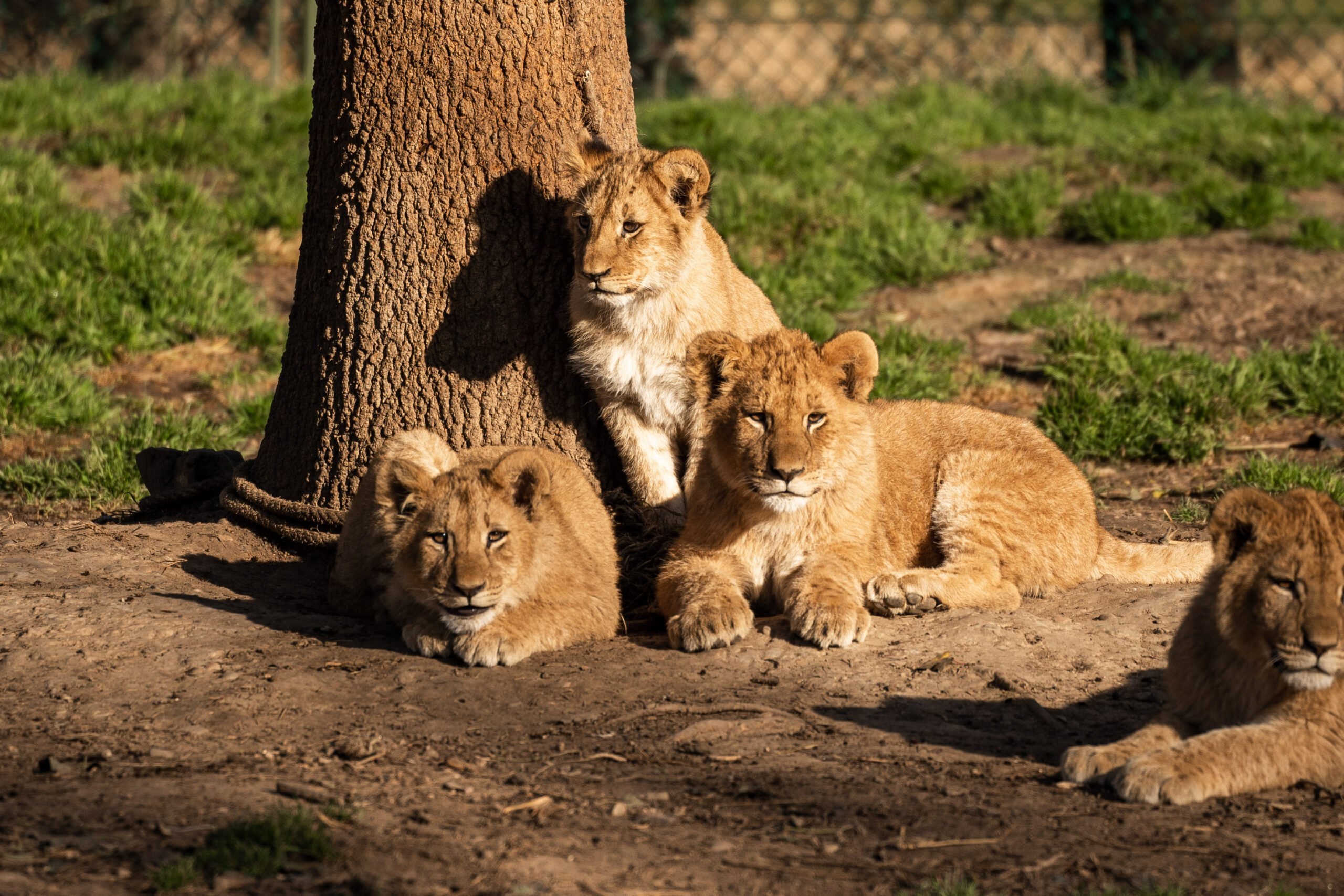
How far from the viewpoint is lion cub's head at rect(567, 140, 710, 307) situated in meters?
5.64

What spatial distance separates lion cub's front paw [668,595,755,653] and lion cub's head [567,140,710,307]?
139 centimetres

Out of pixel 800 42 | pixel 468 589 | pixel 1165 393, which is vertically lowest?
pixel 468 589

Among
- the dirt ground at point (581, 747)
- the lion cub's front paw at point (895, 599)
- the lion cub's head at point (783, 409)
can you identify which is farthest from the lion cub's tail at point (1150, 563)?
the lion cub's head at point (783, 409)

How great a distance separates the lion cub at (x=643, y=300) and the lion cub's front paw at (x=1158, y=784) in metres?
2.43

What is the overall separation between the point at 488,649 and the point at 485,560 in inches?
11.5

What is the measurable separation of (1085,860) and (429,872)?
1.53m

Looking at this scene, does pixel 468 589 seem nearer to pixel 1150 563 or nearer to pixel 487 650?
pixel 487 650

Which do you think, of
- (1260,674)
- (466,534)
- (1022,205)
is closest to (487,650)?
(466,534)

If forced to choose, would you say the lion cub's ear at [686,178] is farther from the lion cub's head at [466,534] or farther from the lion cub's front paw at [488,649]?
the lion cub's front paw at [488,649]

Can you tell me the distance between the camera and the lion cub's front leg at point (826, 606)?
16.0 feet

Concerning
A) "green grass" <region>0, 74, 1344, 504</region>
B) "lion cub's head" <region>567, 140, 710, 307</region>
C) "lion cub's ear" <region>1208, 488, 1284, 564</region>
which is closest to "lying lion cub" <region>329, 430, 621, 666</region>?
"lion cub's head" <region>567, 140, 710, 307</region>

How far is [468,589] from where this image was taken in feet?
15.1

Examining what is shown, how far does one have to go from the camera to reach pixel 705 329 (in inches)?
234

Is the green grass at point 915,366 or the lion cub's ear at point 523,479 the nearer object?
the lion cub's ear at point 523,479
